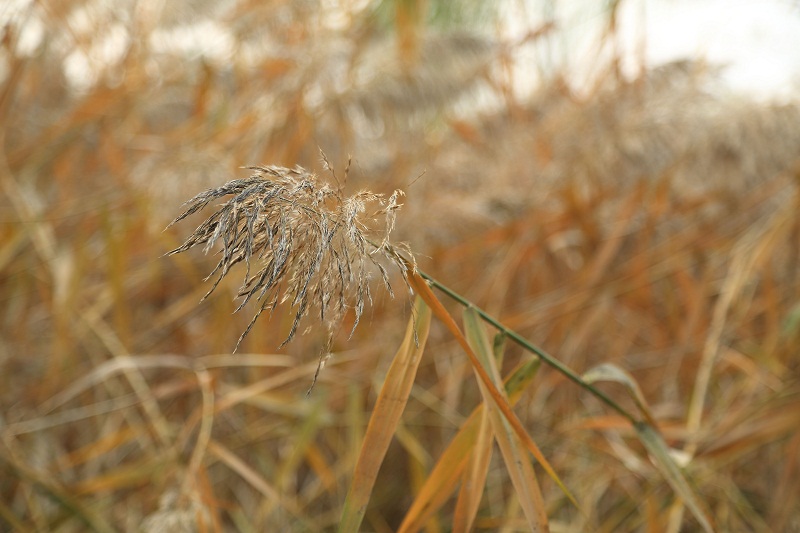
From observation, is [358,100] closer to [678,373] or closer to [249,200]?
[678,373]

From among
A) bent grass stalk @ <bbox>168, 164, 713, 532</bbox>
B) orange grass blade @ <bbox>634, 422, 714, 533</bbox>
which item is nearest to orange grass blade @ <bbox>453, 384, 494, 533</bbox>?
bent grass stalk @ <bbox>168, 164, 713, 532</bbox>

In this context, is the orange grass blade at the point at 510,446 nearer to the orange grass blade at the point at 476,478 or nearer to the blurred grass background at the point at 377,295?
the orange grass blade at the point at 476,478

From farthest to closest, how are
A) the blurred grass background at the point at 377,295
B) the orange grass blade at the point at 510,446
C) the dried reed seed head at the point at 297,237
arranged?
the blurred grass background at the point at 377,295, the orange grass blade at the point at 510,446, the dried reed seed head at the point at 297,237

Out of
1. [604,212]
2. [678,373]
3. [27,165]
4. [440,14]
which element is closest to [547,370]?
[678,373]

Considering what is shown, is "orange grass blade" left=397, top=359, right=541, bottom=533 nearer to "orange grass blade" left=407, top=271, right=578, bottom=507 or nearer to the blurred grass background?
"orange grass blade" left=407, top=271, right=578, bottom=507

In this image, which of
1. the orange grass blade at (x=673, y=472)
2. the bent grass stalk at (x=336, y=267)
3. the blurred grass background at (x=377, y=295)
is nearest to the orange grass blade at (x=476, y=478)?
the bent grass stalk at (x=336, y=267)

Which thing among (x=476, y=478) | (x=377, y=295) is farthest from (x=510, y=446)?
(x=377, y=295)
